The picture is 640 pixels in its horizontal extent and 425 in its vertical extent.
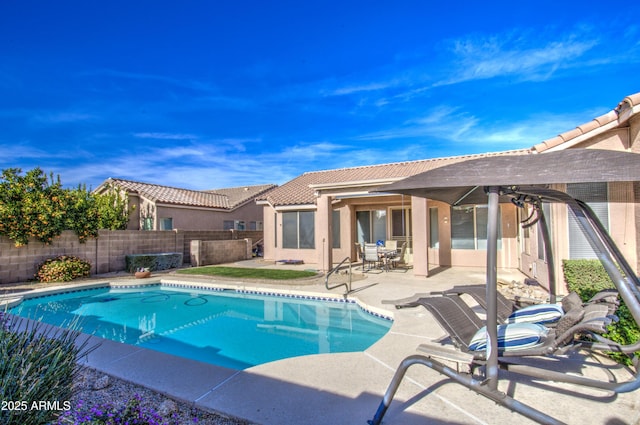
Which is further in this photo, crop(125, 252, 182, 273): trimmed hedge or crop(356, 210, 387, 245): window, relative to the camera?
crop(356, 210, 387, 245): window

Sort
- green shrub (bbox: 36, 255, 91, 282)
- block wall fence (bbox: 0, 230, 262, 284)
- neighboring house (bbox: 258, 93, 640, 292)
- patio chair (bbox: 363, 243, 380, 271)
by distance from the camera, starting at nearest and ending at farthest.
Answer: neighboring house (bbox: 258, 93, 640, 292)
block wall fence (bbox: 0, 230, 262, 284)
green shrub (bbox: 36, 255, 91, 282)
patio chair (bbox: 363, 243, 380, 271)

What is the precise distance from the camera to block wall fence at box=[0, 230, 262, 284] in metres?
13.4

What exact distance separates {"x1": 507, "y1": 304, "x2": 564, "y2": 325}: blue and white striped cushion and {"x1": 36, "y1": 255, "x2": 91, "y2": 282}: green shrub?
53.6 ft

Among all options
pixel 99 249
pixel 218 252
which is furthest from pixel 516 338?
pixel 218 252

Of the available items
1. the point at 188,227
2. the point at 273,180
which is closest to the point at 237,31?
the point at 188,227

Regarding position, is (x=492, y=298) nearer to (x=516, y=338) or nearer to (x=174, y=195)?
(x=516, y=338)

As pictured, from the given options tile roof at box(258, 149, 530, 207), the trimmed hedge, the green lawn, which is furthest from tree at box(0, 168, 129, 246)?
tile roof at box(258, 149, 530, 207)

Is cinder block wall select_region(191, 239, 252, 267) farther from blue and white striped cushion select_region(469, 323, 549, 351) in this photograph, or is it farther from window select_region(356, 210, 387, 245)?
blue and white striped cushion select_region(469, 323, 549, 351)

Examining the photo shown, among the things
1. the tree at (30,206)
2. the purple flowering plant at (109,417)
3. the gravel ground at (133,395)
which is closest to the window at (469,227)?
the gravel ground at (133,395)

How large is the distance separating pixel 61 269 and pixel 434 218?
16676mm

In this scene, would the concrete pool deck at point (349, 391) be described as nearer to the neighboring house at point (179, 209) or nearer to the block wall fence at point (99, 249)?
the block wall fence at point (99, 249)

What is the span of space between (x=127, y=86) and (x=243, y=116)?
7.43 metres

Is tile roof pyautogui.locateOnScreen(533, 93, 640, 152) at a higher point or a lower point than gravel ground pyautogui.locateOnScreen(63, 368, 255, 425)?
higher

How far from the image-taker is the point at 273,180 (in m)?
36.7
